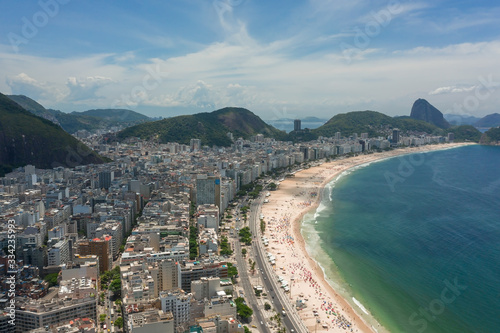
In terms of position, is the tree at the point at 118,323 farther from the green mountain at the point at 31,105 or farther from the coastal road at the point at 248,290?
the green mountain at the point at 31,105

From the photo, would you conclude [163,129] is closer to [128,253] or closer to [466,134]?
[128,253]

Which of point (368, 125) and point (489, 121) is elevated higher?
point (489, 121)

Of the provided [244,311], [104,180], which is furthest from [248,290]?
[104,180]

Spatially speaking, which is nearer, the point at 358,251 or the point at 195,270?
the point at 195,270

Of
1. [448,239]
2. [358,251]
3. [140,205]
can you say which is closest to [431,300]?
[358,251]

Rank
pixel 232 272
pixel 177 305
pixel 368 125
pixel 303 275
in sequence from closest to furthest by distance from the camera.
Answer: pixel 177 305 < pixel 232 272 < pixel 303 275 < pixel 368 125

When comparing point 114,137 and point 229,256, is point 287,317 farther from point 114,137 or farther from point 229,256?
point 114,137
